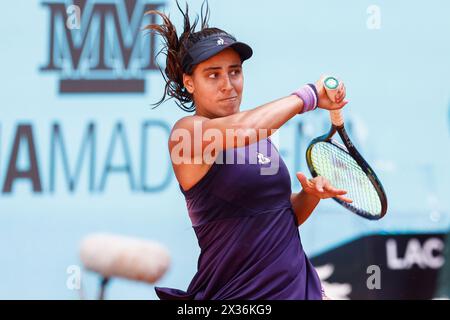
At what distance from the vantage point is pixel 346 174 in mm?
2732

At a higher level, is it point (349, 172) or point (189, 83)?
point (189, 83)

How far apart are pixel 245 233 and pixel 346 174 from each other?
19.7 inches

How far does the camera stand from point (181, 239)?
12.9 ft

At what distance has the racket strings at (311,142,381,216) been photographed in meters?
2.67

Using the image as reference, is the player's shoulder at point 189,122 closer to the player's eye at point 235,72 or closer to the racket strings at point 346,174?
the player's eye at point 235,72

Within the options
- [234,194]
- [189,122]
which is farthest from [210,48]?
[234,194]

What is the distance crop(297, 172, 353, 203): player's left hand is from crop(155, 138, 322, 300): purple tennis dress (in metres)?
0.11

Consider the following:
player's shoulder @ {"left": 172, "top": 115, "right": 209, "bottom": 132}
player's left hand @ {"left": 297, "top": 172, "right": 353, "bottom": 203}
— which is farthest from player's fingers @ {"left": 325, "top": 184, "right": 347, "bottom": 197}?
player's shoulder @ {"left": 172, "top": 115, "right": 209, "bottom": 132}

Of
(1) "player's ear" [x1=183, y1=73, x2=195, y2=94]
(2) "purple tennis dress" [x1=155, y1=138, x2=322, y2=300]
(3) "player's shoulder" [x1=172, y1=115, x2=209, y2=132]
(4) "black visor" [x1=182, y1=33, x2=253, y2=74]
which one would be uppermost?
(4) "black visor" [x1=182, y1=33, x2=253, y2=74]

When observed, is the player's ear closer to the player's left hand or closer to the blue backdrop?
the player's left hand

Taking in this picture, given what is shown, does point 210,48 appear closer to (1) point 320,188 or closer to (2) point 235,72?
(2) point 235,72

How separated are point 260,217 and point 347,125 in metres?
1.70
